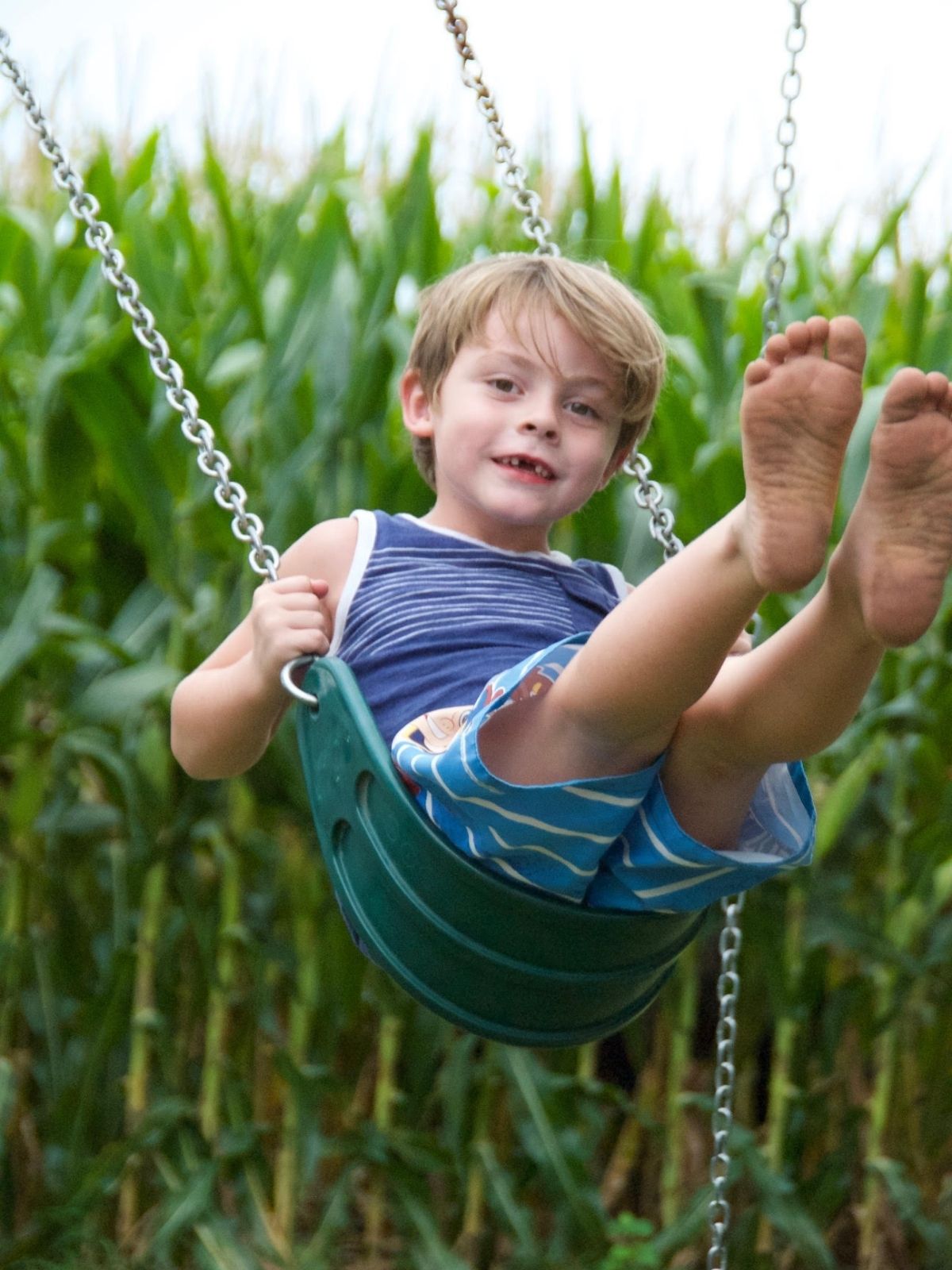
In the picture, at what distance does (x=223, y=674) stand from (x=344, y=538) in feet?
0.54

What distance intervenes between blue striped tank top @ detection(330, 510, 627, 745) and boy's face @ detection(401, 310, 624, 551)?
5 cm

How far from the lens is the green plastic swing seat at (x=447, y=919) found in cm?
111

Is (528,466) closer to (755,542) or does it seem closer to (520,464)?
(520,464)

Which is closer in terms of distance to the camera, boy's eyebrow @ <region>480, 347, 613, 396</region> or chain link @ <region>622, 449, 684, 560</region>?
boy's eyebrow @ <region>480, 347, 613, 396</region>

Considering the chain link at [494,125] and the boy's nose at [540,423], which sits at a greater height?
the chain link at [494,125]

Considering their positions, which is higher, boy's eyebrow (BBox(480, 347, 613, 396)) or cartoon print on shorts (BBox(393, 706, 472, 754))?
boy's eyebrow (BBox(480, 347, 613, 396))

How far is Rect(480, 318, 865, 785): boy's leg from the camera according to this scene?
3.12 feet

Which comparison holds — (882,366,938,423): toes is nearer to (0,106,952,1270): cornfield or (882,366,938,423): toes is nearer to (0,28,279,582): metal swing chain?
(0,28,279,582): metal swing chain

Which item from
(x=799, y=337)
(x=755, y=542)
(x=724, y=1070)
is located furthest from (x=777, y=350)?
(x=724, y=1070)

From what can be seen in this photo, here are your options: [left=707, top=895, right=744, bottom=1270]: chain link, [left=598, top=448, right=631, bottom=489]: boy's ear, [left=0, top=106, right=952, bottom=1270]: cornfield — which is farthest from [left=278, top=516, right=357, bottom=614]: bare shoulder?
[left=0, top=106, right=952, bottom=1270]: cornfield

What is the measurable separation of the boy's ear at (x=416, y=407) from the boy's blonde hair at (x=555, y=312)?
25 millimetres

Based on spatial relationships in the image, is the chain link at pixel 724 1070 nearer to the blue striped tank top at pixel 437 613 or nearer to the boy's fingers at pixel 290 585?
the blue striped tank top at pixel 437 613

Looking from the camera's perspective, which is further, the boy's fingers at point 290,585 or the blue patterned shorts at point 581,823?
the boy's fingers at point 290,585

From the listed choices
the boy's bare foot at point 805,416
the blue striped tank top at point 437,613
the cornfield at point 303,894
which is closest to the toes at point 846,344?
the boy's bare foot at point 805,416
